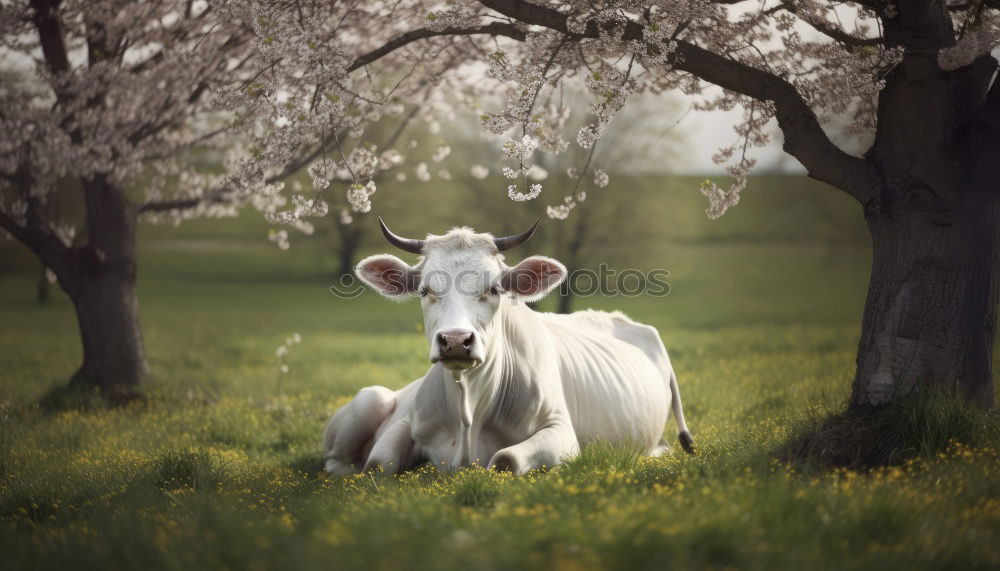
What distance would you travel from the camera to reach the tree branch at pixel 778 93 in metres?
6.37

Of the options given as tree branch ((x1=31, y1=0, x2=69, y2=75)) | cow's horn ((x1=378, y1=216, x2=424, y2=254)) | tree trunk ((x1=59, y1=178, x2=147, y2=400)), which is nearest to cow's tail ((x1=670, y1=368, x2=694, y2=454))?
cow's horn ((x1=378, y1=216, x2=424, y2=254))

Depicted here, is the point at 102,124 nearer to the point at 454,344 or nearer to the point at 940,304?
the point at 454,344

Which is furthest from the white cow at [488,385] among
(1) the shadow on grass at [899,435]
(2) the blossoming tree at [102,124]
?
(2) the blossoming tree at [102,124]

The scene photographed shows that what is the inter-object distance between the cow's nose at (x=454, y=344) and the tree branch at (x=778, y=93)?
2606 mm

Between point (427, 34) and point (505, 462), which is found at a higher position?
point (427, 34)

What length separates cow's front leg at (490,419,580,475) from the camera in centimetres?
588

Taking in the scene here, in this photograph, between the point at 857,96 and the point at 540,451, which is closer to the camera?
the point at 540,451

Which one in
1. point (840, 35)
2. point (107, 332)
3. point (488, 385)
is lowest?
point (107, 332)

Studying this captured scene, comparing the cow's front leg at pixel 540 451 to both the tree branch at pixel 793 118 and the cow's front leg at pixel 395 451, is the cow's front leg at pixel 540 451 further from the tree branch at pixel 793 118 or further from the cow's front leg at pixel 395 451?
the tree branch at pixel 793 118

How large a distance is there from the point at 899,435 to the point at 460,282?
3.26 meters

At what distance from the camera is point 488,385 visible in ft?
20.6

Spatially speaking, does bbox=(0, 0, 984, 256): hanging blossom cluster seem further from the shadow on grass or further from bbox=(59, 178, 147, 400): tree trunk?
the shadow on grass

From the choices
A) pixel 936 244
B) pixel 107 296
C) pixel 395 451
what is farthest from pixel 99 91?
pixel 936 244

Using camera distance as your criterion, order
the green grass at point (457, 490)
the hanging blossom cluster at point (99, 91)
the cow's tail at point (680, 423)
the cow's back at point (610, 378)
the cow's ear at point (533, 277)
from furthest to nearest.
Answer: the hanging blossom cluster at point (99, 91) → the cow's tail at point (680, 423) → the cow's back at point (610, 378) → the cow's ear at point (533, 277) → the green grass at point (457, 490)
